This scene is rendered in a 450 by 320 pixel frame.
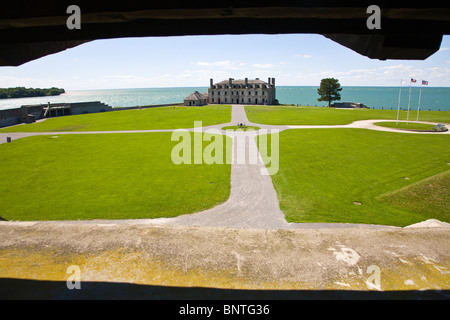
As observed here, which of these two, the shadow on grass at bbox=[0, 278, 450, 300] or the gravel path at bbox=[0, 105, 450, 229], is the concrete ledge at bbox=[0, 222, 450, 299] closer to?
the shadow on grass at bbox=[0, 278, 450, 300]

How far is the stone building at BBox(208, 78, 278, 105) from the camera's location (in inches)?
3656

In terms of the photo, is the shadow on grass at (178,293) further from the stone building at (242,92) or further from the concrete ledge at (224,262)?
the stone building at (242,92)

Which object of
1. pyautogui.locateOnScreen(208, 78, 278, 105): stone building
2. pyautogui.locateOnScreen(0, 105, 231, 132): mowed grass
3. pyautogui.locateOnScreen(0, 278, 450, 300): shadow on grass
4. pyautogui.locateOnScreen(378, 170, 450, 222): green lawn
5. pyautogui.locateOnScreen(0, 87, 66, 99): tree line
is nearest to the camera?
pyautogui.locateOnScreen(0, 278, 450, 300): shadow on grass

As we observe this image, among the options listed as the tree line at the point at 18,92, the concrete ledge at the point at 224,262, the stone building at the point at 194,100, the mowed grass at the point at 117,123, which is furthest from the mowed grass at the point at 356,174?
the tree line at the point at 18,92

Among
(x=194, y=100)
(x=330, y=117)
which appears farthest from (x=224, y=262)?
(x=194, y=100)

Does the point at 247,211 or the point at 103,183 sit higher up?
the point at 103,183

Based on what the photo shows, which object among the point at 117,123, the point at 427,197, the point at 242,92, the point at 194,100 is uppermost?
the point at 242,92

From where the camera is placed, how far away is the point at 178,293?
281 cm

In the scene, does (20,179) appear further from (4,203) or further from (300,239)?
(300,239)

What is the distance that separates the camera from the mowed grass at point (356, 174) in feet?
43.6

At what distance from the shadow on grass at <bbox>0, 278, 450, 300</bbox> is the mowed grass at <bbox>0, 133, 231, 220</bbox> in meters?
10.7

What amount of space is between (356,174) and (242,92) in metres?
80.5

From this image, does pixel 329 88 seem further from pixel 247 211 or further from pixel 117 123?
pixel 247 211

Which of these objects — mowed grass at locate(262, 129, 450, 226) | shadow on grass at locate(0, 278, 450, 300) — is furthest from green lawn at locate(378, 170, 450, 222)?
shadow on grass at locate(0, 278, 450, 300)
